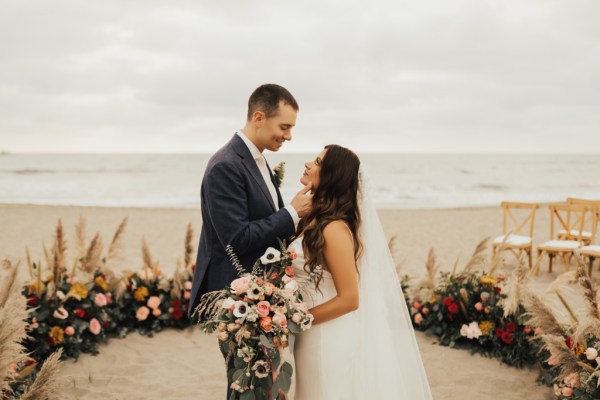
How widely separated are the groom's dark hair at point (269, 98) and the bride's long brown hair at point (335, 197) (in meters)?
0.44

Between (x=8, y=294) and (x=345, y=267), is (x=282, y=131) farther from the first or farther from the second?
(x=8, y=294)

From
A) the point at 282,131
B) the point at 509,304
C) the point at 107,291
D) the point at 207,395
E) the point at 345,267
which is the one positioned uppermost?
the point at 282,131

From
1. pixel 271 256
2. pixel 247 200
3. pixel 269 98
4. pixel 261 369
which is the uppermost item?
pixel 269 98

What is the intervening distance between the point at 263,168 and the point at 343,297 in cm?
111

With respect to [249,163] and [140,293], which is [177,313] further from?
[249,163]

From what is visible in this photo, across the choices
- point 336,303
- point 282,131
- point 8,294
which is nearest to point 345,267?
point 336,303

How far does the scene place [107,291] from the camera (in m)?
5.59

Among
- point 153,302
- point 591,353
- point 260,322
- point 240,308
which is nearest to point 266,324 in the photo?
point 260,322

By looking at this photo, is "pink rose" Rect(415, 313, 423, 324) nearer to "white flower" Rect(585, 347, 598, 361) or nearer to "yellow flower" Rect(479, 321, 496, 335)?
"yellow flower" Rect(479, 321, 496, 335)

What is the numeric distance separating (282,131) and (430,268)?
3.22 m

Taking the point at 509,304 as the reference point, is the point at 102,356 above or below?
below

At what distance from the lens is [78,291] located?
5.14 m

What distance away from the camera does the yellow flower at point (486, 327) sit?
5215mm

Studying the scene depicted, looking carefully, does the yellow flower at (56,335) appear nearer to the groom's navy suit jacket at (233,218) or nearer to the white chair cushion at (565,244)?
the groom's navy suit jacket at (233,218)
